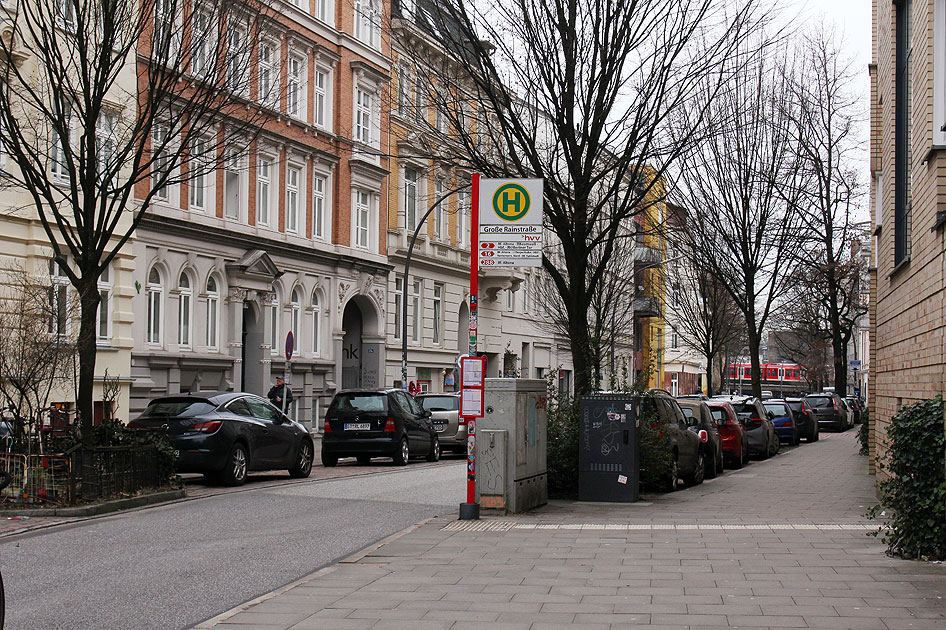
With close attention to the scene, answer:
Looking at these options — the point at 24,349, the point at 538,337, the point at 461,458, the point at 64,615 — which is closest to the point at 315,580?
the point at 64,615

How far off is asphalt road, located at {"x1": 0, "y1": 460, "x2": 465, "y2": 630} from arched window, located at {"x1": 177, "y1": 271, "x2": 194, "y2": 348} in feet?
49.2

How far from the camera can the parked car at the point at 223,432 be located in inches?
718

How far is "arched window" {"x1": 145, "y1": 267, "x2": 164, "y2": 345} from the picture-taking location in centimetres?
3041

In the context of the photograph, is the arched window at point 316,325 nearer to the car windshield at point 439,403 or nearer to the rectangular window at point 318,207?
the rectangular window at point 318,207

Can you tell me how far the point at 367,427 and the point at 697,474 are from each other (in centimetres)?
747

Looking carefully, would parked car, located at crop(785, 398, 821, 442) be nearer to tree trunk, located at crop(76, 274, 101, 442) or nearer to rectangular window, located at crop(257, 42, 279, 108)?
rectangular window, located at crop(257, 42, 279, 108)

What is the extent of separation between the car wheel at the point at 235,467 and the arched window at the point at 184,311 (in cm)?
1329

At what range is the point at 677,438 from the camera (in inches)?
754

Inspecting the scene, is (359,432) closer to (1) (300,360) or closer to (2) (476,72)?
(2) (476,72)

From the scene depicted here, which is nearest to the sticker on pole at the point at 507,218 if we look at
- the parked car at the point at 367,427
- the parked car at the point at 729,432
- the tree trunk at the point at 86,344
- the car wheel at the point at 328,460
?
the tree trunk at the point at 86,344

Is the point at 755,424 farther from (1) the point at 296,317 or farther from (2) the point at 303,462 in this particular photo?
(1) the point at 296,317

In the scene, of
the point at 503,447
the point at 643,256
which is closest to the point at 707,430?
the point at 503,447

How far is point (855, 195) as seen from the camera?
122 feet

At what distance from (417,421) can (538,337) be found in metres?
34.3
